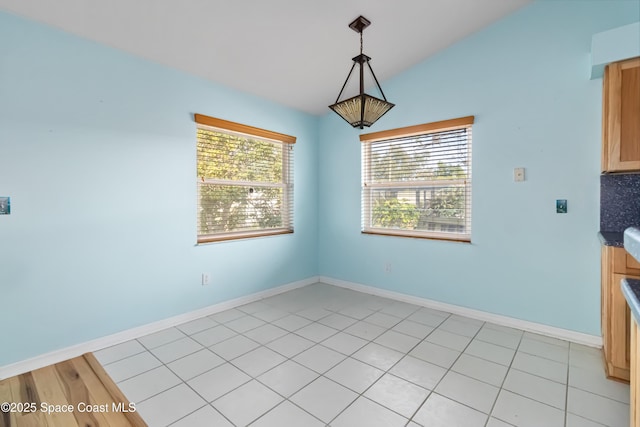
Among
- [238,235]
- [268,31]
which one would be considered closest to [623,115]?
[268,31]

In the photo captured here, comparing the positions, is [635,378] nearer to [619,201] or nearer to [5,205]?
[619,201]

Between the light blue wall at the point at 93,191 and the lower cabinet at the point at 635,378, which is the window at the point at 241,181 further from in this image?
the lower cabinet at the point at 635,378

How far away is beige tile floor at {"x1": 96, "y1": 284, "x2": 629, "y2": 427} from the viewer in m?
1.73

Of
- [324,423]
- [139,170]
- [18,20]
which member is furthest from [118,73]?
[324,423]

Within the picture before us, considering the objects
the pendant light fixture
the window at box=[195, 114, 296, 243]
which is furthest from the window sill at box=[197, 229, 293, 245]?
the pendant light fixture

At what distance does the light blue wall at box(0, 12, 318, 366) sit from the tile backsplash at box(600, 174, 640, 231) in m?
3.46

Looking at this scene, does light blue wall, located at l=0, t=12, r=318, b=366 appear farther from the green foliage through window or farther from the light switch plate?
the green foliage through window

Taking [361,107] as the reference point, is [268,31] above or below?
above

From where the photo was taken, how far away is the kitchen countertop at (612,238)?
78.6 inches

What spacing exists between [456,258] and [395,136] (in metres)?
1.54

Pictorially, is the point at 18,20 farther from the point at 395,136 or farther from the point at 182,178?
the point at 395,136

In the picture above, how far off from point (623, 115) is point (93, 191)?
12.9 ft

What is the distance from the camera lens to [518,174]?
2.83m

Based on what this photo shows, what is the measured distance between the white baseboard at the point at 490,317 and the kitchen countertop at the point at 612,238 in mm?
861
